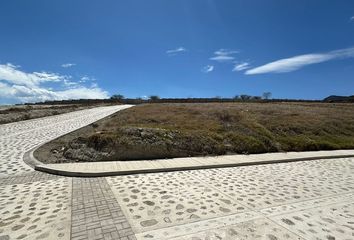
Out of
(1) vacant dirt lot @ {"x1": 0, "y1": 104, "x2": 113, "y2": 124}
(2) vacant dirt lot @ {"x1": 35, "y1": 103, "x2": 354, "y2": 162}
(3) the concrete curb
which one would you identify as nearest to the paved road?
(3) the concrete curb

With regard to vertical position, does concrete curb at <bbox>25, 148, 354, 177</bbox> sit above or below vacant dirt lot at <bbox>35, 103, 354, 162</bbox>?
below

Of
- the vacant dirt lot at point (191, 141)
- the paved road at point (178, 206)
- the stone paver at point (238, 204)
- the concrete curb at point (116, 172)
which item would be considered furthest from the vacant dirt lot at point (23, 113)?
the stone paver at point (238, 204)

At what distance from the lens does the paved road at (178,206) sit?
13.2 ft

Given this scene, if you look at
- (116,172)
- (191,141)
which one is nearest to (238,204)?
(116,172)

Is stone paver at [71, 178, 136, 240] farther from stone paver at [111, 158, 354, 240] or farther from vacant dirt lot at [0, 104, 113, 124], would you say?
vacant dirt lot at [0, 104, 113, 124]

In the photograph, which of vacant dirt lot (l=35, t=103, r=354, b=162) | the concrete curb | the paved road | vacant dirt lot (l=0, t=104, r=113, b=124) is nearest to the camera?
the paved road

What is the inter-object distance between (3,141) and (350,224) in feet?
47.0

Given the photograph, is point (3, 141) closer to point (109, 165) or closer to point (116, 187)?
point (109, 165)

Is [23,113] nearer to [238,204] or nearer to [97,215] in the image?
[97,215]

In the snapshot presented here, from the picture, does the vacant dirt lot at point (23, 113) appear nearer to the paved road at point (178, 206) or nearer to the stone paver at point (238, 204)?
the paved road at point (178, 206)

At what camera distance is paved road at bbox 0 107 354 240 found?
4031 millimetres

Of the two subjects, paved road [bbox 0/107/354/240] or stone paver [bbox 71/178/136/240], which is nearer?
stone paver [bbox 71/178/136/240]

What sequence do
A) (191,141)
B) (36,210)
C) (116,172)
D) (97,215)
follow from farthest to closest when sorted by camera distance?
(191,141), (116,172), (36,210), (97,215)

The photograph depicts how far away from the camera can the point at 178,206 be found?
511 cm
